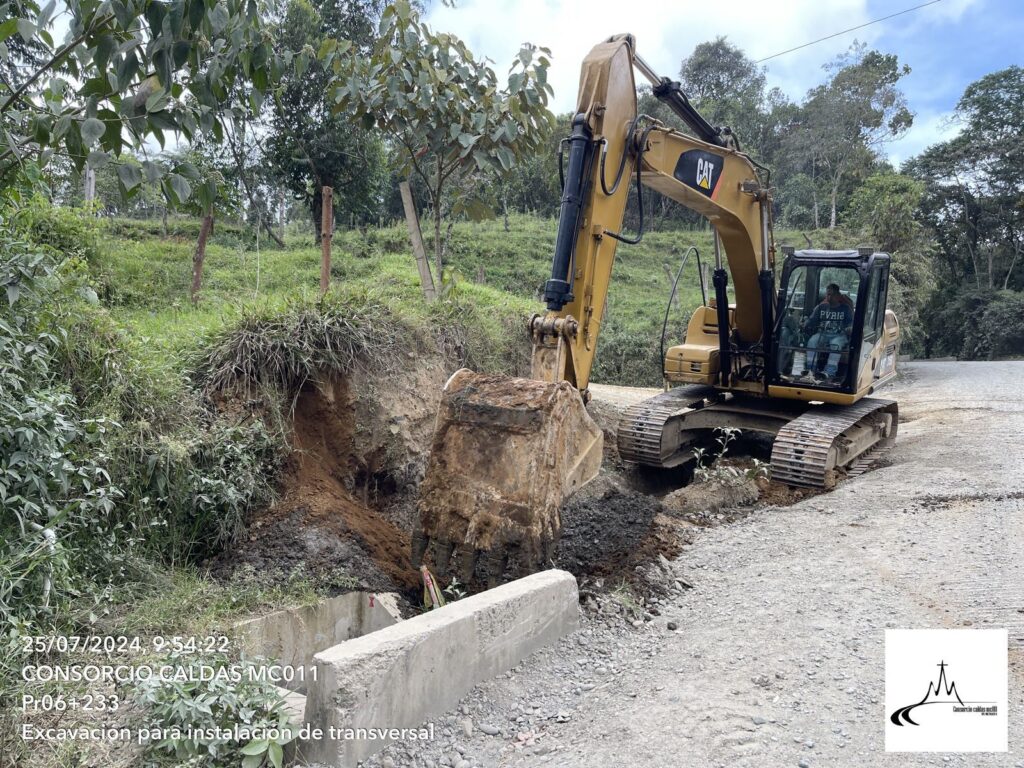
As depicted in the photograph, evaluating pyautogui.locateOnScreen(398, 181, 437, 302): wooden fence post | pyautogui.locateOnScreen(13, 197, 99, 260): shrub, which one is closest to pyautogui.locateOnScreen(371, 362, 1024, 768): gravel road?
pyautogui.locateOnScreen(398, 181, 437, 302): wooden fence post

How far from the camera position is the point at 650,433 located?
7.78m

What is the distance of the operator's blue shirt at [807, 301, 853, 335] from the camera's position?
7.44 meters

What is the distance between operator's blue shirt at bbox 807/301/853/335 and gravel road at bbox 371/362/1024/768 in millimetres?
1787

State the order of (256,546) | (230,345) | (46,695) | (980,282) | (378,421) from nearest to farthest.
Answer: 1. (46,695)
2. (256,546)
3. (230,345)
4. (378,421)
5. (980,282)

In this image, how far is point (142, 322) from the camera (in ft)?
21.2

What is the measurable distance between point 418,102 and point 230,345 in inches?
106

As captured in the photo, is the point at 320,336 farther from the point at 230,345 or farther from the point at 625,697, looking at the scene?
the point at 625,697

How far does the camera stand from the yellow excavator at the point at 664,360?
159 inches

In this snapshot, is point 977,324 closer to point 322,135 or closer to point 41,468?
point 322,135

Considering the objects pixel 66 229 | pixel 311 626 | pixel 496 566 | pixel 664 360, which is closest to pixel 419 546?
pixel 496 566

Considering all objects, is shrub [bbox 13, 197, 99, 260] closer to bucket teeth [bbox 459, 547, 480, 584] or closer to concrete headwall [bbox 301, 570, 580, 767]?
bucket teeth [bbox 459, 547, 480, 584]

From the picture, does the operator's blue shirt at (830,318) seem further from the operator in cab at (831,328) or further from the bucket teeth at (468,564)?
the bucket teeth at (468,564)

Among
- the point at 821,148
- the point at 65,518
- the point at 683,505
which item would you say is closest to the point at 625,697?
the point at 65,518

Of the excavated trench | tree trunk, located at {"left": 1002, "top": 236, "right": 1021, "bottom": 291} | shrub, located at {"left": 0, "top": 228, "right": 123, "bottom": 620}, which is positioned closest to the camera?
shrub, located at {"left": 0, "top": 228, "right": 123, "bottom": 620}
